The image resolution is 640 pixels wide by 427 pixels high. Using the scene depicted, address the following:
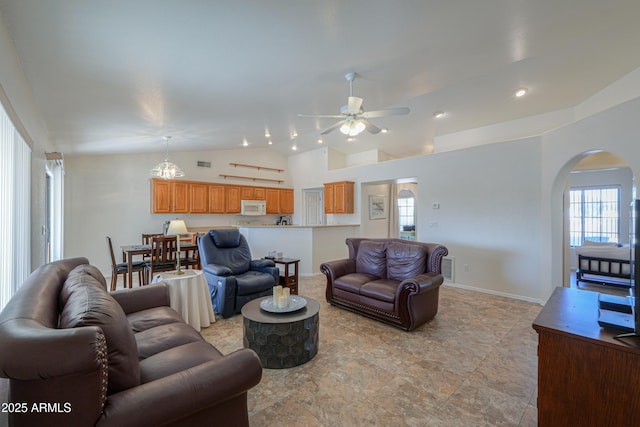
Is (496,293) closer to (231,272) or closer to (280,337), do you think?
(280,337)

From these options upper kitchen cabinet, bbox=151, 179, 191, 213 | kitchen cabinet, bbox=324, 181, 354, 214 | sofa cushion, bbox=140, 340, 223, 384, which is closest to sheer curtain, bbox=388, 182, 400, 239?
kitchen cabinet, bbox=324, 181, 354, 214

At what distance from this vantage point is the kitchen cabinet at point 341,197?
6875 millimetres

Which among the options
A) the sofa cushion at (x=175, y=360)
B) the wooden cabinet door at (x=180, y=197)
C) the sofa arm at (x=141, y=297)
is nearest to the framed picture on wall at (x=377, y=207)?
the wooden cabinet door at (x=180, y=197)

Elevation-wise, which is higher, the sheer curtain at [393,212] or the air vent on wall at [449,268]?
the sheer curtain at [393,212]

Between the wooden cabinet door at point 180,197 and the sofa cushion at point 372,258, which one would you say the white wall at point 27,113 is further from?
the sofa cushion at point 372,258

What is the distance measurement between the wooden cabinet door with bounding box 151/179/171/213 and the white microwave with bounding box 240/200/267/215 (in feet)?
6.10

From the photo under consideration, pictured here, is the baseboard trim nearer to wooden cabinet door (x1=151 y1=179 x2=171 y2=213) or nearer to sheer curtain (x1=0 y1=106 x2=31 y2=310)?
sheer curtain (x1=0 y1=106 x2=31 y2=310)

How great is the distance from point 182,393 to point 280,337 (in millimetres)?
1239

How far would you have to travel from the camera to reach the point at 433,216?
210 inches

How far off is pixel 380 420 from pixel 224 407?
105cm

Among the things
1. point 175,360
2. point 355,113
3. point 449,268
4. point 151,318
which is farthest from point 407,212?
point 175,360

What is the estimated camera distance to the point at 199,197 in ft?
22.8

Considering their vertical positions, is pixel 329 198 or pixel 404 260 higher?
pixel 329 198

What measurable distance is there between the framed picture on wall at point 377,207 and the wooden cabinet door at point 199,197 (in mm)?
4258
